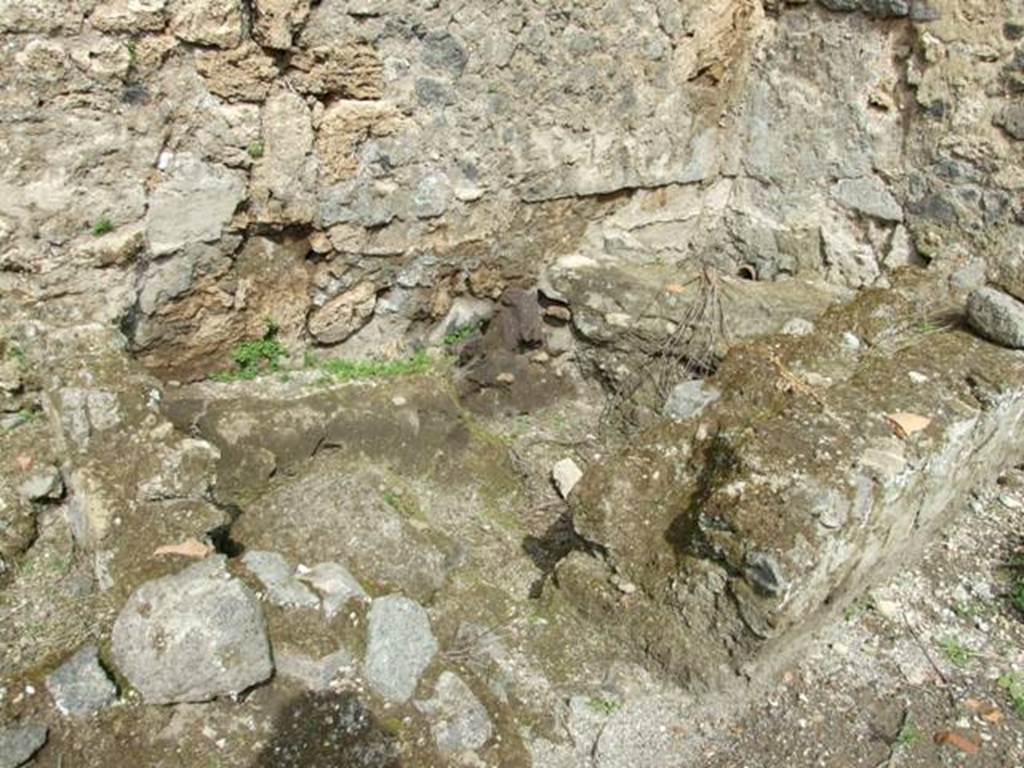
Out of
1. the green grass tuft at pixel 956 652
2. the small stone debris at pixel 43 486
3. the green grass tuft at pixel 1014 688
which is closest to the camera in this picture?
the green grass tuft at pixel 1014 688

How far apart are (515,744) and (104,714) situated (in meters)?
1.00

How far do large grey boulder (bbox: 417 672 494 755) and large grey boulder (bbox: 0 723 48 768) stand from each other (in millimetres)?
885

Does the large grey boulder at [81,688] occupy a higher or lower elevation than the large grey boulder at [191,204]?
lower

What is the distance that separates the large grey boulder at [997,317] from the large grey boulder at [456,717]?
224 cm

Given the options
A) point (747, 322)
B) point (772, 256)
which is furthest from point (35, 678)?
point (772, 256)

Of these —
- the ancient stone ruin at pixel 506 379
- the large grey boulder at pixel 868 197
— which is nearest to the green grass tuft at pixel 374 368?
the ancient stone ruin at pixel 506 379

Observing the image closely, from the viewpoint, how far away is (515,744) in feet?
8.41

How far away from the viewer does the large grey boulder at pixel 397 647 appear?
8.48 feet

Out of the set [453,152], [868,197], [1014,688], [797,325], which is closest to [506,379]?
[453,152]

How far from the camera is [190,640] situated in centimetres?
244

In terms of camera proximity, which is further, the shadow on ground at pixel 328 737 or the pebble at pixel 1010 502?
the pebble at pixel 1010 502

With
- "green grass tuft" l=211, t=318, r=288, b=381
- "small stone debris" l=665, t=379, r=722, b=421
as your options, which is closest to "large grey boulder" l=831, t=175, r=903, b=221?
"small stone debris" l=665, t=379, r=722, b=421

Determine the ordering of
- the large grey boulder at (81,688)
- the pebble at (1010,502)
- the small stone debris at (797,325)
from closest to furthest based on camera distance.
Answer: the large grey boulder at (81,688)
the pebble at (1010,502)
the small stone debris at (797,325)

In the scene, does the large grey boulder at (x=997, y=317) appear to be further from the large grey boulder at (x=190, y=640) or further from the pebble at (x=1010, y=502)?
the large grey boulder at (x=190, y=640)
